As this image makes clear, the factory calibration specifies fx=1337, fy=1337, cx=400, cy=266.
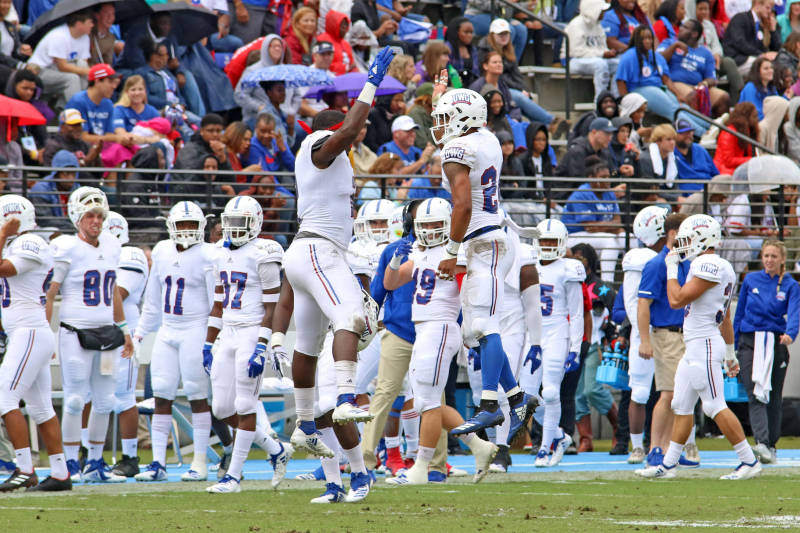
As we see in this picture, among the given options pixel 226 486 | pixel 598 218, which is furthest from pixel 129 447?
pixel 598 218

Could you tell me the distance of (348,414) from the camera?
7699 millimetres

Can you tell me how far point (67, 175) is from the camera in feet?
47.1

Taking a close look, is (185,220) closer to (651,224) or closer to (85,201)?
(85,201)

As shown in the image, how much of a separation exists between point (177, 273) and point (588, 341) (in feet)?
14.6

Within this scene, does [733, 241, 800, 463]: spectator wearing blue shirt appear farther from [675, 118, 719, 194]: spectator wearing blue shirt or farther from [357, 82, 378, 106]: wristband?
[357, 82, 378, 106]: wristband

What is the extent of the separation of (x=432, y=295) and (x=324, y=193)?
6.85ft

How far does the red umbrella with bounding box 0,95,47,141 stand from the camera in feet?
45.5

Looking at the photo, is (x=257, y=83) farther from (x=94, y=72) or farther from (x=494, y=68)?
(x=494, y=68)

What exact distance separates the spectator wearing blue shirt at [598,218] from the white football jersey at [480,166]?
6090 millimetres

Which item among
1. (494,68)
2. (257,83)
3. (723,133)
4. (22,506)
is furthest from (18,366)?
(723,133)

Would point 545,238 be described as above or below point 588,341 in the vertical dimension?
above

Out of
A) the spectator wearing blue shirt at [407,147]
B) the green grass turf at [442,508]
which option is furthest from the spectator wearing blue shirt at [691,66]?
the green grass turf at [442,508]

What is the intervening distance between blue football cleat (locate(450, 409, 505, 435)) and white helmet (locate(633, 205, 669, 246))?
4254 mm

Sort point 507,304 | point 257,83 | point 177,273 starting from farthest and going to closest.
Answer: point 257,83 → point 507,304 → point 177,273
